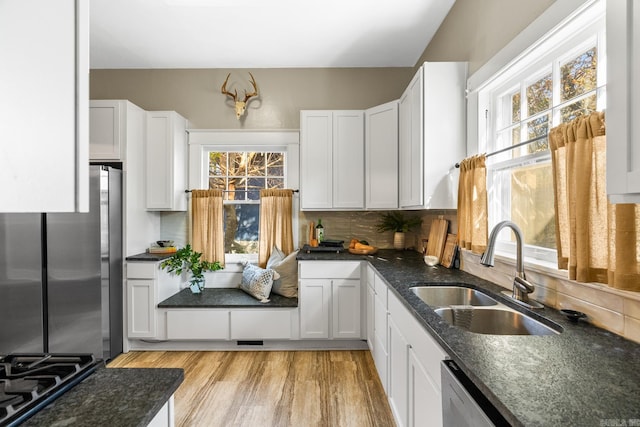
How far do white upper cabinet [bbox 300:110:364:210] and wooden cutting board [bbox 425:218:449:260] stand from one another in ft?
2.66

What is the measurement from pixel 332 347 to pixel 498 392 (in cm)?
251

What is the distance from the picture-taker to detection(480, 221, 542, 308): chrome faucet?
146cm

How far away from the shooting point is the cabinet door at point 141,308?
10.0ft

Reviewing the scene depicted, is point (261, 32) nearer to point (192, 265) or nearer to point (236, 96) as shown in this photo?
point (236, 96)

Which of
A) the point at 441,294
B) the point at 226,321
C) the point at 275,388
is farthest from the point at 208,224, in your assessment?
the point at 441,294

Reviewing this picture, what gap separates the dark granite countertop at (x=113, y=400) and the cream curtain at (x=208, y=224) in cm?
275

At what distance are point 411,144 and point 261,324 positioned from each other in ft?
6.90

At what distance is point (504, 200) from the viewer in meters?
2.03

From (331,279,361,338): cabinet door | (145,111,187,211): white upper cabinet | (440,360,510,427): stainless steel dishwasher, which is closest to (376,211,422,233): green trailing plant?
(331,279,361,338): cabinet door

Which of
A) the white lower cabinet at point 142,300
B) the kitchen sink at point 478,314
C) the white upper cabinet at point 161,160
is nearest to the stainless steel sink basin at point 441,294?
the kitchen sink at point 478,314

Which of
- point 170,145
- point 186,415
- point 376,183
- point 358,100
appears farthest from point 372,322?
point 170,145

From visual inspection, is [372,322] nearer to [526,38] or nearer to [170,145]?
[526,38]

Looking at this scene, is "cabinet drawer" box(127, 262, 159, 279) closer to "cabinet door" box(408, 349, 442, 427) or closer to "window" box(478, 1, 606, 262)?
"cabinet door" box(408, 349, 442, 427)

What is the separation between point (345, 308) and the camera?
10.0ft
